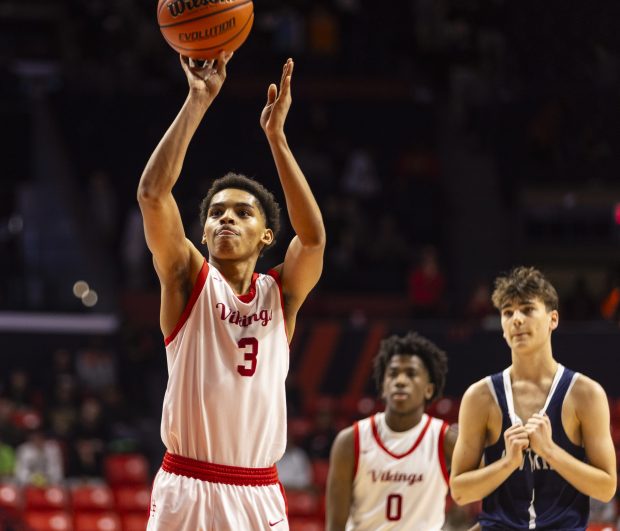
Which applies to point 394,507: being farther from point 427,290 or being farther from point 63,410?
→ point 427,290

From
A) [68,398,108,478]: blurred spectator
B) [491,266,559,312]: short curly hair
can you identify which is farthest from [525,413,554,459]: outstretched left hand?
[68,398,108,478]: blurred spectator

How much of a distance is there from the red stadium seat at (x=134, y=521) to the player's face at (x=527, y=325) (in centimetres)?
704

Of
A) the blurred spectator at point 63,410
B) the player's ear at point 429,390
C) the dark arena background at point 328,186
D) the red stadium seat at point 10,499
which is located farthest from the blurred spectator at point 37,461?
the player's ear at point 429,390

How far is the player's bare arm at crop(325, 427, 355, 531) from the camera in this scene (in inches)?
224

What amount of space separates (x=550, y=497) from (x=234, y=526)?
1200 mm

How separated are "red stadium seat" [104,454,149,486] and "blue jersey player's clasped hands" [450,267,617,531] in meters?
8.42

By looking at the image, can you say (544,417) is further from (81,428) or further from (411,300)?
(411,300)

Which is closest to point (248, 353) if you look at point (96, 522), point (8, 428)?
point (96, 522)

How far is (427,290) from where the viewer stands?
1433 centimetres

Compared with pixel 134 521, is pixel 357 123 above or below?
above

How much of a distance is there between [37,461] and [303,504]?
9.83 ft

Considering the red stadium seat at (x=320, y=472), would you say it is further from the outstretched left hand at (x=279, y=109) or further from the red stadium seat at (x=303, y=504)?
the outstretched left hand at (x=279, y=109)

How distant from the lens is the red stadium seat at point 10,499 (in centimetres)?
1085

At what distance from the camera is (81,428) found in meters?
13.1
